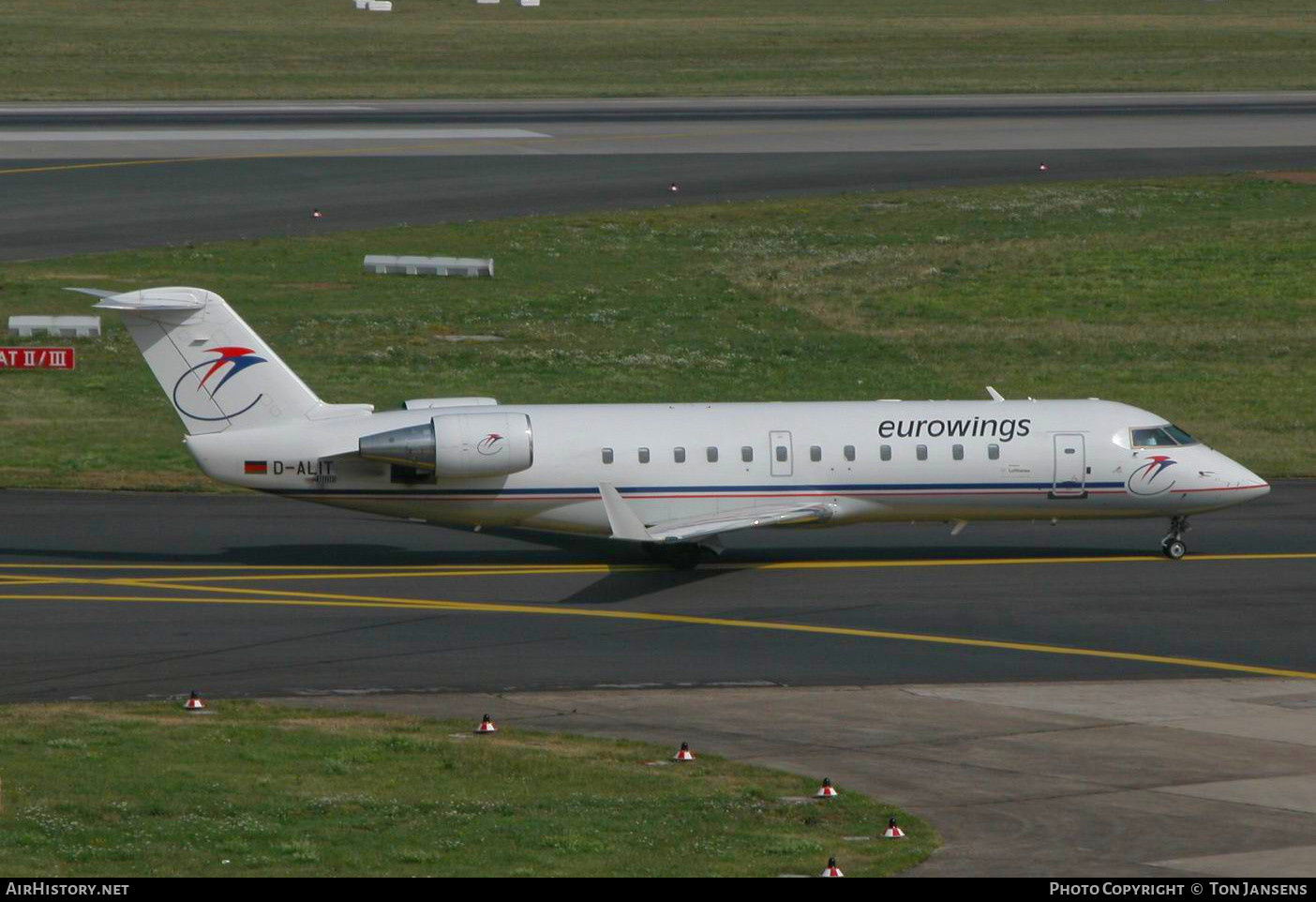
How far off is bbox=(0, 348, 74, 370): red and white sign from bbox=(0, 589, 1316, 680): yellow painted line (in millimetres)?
21515

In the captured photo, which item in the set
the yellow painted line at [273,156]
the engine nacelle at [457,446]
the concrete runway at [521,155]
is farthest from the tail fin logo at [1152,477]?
the yellow painted line at [273,156]

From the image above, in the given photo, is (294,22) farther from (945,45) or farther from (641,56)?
(945,45)

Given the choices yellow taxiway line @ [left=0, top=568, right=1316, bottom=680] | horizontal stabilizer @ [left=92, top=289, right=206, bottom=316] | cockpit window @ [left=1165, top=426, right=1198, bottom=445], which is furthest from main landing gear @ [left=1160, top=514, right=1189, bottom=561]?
horizontal stabilizer @ [left=92, top=289, right=206, bottom=316]

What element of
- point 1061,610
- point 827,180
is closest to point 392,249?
point 827,180

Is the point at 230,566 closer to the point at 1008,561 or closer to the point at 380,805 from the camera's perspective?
the point at 1008,561

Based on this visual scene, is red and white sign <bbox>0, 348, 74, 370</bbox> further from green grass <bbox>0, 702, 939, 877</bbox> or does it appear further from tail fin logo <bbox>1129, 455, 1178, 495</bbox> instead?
tail fin logo <bbox>1129, 455, 1178, 495</bbox>

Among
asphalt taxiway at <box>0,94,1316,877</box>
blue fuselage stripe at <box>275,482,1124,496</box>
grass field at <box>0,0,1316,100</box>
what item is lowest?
asphalt taxiway at <box>0,94,1316,877</box>

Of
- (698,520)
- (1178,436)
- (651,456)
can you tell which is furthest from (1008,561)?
(651,456)

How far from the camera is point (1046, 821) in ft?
66.8

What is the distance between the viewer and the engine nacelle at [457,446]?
33812mm

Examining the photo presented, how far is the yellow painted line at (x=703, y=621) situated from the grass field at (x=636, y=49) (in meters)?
69.1

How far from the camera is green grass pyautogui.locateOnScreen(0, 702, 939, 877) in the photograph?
1842 cm
